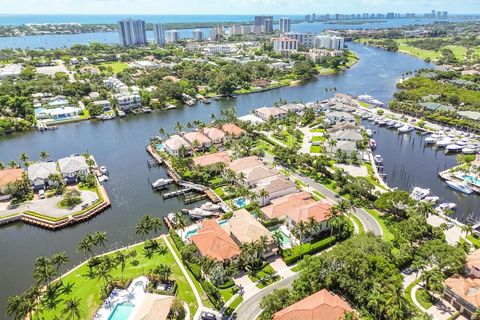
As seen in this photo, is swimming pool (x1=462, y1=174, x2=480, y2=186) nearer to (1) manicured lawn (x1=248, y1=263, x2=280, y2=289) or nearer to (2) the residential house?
(2) the residential house

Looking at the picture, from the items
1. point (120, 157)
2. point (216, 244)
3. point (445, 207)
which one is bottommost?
point (445, 207)

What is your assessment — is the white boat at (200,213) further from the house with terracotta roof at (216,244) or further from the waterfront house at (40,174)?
the waterfront house at (40,174)

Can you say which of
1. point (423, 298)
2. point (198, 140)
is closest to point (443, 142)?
point (423, 298)

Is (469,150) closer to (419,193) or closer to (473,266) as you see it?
(419,193)

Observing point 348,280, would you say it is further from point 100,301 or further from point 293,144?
point 293,144

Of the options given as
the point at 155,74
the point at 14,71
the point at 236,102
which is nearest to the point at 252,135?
the point at 236,102

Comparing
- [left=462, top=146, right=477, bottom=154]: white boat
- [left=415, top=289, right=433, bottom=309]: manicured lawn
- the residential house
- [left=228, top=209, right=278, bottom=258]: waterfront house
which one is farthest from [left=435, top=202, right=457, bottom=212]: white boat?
[left=228, top=209, right=278, bottom=258]: waterfront house

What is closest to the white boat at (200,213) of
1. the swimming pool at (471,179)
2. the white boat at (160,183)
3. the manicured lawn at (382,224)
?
the white boat at (160,183)
